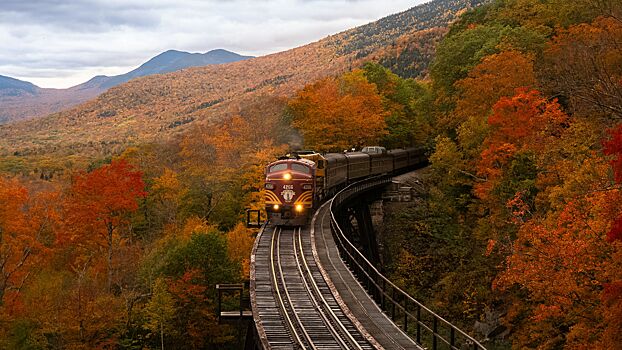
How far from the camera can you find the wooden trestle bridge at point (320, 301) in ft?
54.0

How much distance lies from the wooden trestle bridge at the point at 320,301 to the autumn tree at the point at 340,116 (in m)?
25.9

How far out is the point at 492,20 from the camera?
54906 millimetres

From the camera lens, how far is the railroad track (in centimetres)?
1666

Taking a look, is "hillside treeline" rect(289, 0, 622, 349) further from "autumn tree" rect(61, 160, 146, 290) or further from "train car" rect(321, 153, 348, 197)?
"autumn tree" rect(61, 160, 146, 290)

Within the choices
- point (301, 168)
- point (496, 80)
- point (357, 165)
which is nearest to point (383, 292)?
point (301, 168)

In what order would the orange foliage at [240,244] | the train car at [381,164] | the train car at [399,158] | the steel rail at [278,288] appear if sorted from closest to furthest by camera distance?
the steel rail at [278,288], the orange foliage at [240,244], the train car at [381,164], the train car at [399,158]

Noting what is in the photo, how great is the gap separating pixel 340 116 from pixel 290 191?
27985mm

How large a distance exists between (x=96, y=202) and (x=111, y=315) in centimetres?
1107

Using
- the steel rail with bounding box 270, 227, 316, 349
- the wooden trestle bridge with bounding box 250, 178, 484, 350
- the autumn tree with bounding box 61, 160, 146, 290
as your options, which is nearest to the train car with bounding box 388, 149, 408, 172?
the autumn tree with bounding box 61, 160, 146, 290

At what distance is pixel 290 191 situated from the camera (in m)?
31.6

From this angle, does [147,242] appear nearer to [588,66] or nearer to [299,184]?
[299,184]

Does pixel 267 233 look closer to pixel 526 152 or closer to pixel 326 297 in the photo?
pixel 326 297

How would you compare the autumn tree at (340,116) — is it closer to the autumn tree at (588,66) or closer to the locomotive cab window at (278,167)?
the autumn tree at (588,66)

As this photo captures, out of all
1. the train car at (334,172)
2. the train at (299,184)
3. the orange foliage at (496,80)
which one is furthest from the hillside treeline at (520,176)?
the train at (299,184)
